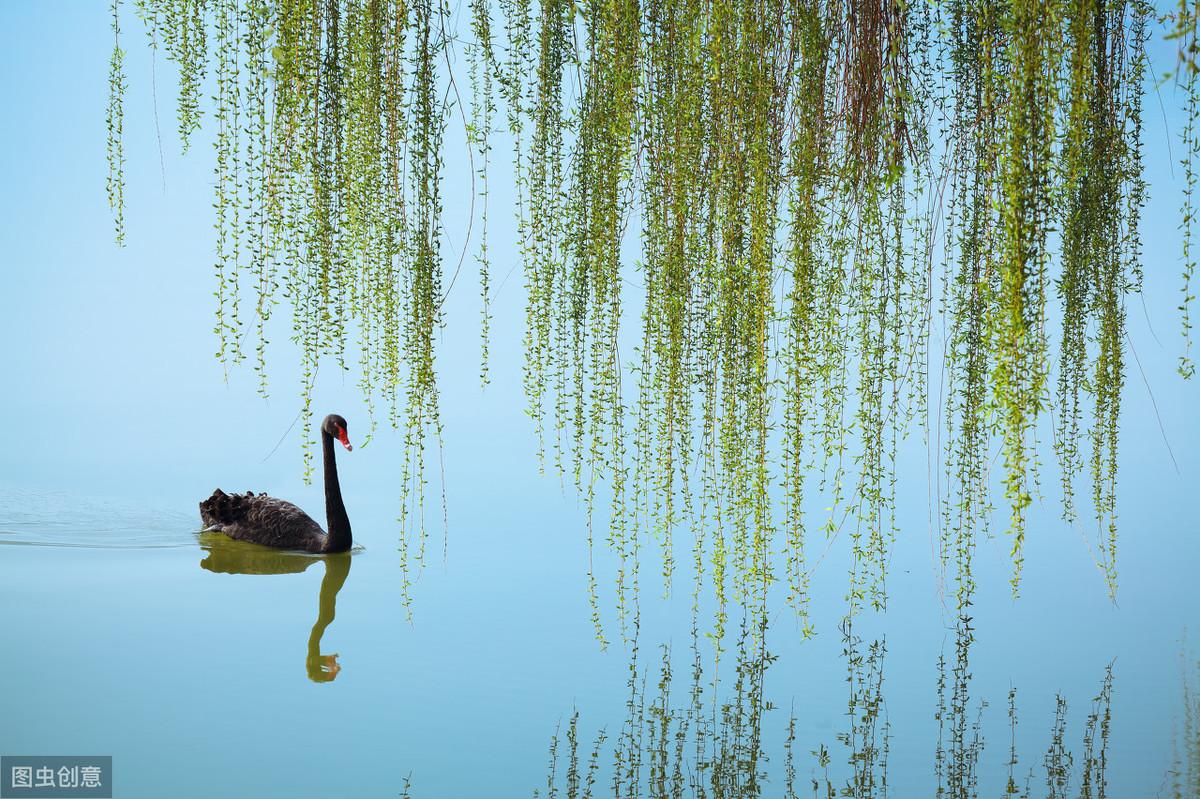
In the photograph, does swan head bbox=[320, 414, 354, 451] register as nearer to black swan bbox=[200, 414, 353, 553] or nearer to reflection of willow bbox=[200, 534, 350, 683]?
black swan bbox=[200, 414, 353, 553]

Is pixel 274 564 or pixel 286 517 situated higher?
pixel 286 517

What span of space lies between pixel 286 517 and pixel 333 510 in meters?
0.43

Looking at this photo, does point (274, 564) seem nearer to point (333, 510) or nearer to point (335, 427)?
point (333, 510)

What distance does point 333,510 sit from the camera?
5.77m

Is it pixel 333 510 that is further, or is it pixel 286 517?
pixel 286 517

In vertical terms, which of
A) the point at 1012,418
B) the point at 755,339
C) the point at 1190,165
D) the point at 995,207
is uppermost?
the point at 1190,165

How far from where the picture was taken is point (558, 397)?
3008 millimetres

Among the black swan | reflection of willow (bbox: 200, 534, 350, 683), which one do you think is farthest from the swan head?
reflection of willow (bbox: 200, 534, 350, 683)

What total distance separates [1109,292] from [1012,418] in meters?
1.22

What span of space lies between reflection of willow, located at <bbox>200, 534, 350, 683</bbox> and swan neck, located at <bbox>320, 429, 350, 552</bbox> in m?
0.07

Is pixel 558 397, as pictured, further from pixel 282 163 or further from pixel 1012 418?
pixel 1012 418

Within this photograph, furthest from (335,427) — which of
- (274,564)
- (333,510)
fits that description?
(274,564)

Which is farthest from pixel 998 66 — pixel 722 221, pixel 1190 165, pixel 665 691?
pixel 665 691

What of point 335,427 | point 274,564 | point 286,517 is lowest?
point 274,564
